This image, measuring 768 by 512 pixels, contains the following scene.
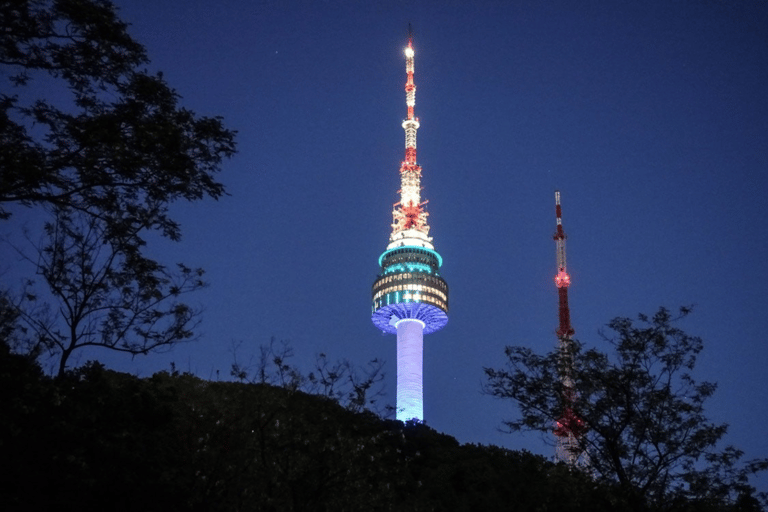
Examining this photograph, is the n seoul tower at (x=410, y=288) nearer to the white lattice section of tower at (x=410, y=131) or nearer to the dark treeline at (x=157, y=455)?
the white lattice section of tower at (x=410, y=131)

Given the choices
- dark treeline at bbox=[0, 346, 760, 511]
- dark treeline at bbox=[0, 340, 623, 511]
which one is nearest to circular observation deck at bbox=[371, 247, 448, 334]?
dark treeline at bbox=[0, 346, 760, 511]

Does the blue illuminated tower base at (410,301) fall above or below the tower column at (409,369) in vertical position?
above

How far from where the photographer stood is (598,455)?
60.4 feet

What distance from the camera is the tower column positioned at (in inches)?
3334

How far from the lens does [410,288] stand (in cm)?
9025

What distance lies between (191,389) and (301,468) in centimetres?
1272

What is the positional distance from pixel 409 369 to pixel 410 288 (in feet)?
31.3

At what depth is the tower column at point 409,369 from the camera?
8469cm

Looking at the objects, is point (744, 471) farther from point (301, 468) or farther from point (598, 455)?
point (301, 468)

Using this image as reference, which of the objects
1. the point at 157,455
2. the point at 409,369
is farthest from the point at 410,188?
the point at 157,455

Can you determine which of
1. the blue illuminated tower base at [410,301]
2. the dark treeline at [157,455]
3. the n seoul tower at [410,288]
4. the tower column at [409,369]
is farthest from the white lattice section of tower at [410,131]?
the dark treeline at [157,455]

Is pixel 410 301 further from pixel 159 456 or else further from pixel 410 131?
pixel 159 456

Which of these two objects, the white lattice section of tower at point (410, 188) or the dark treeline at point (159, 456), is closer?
the dark treeline at point (159, 456)

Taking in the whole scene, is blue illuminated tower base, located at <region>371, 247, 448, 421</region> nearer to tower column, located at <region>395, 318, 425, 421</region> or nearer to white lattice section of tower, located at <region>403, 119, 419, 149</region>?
tower column, located at <region>395, 318, 425, 421</region>
